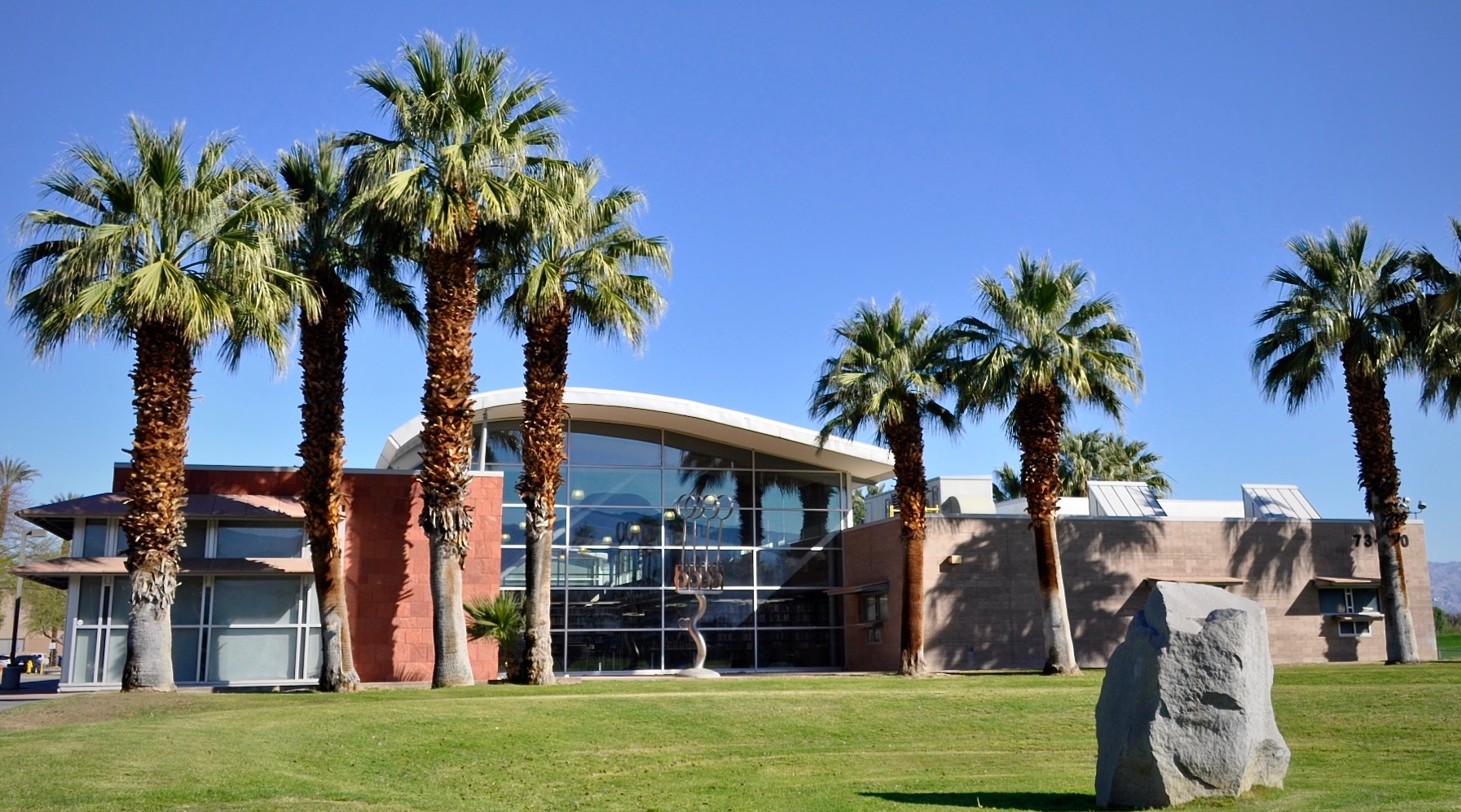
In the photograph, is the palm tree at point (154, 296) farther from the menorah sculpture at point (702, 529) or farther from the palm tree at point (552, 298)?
the menorah sculpture at point (702, 529)

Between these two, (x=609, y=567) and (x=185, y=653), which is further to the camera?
(x=609, y=567)

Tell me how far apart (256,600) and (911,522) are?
584 inches

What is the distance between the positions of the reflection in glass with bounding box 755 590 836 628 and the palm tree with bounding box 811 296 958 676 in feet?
20.7

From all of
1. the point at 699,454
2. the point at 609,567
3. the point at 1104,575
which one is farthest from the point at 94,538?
the point at 1104,575

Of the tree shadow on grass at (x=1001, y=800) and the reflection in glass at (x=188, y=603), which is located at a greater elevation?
the reflection in glass at (x=188, y=603)

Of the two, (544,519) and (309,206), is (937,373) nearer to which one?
(544,519)

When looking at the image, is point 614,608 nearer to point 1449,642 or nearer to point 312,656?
point 312,656

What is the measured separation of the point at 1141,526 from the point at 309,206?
22.5 meters

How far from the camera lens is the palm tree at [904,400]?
29.0 m

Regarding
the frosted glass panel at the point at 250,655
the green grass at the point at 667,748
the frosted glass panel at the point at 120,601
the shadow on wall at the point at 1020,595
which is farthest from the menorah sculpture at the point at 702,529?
the frosted glass panel at the point at 120,601

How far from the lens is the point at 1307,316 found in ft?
98.8

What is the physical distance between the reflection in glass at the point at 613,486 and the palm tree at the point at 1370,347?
56.7ft

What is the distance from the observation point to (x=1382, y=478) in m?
29.5

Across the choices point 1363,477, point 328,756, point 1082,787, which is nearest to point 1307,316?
point 1363,477
